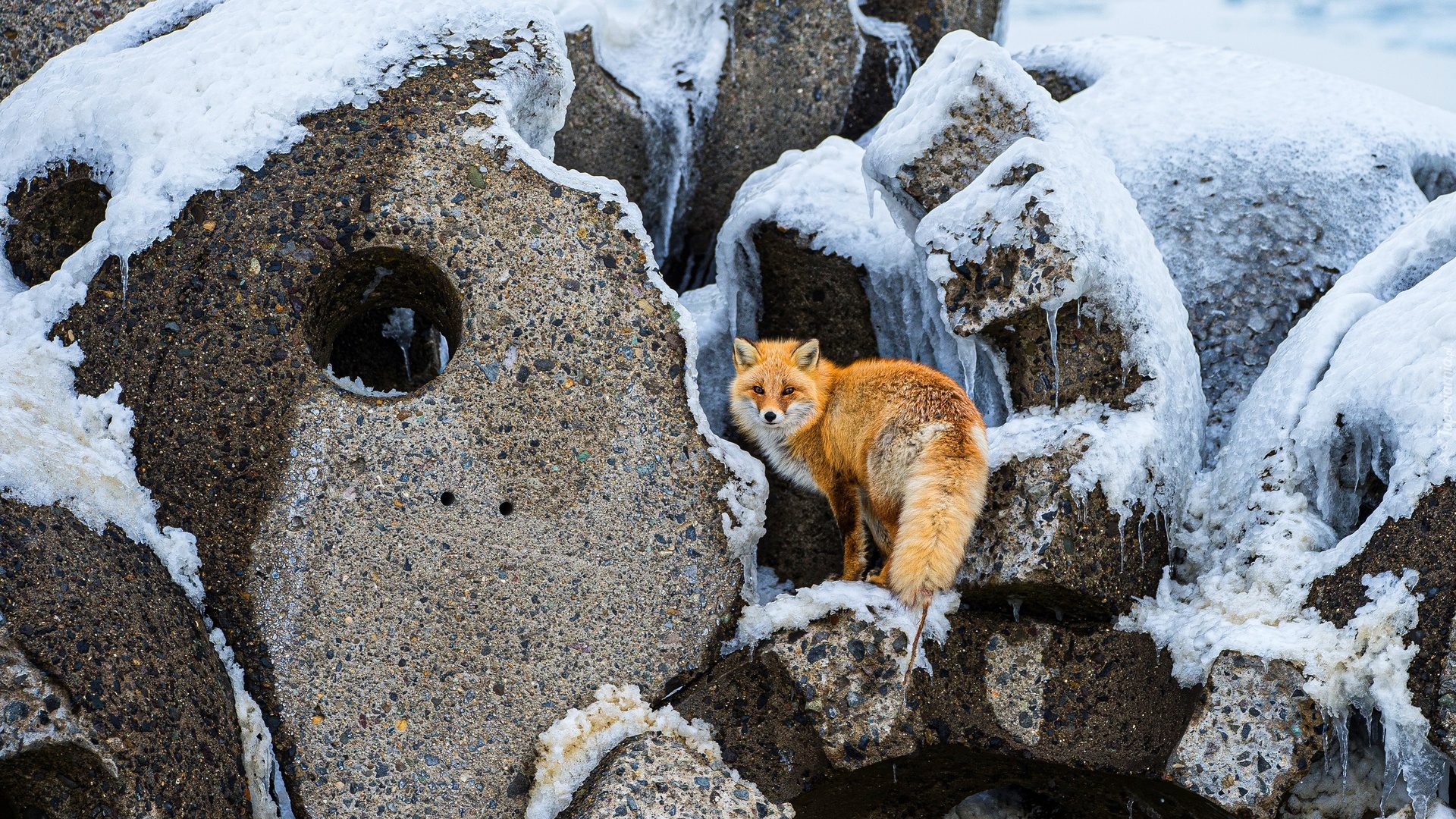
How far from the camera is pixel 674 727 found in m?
4.36

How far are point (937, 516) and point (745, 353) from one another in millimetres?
1491

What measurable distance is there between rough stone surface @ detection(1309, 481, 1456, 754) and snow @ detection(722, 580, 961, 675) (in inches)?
53.7

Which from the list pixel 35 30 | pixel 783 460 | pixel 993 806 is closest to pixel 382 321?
pixel 783 460

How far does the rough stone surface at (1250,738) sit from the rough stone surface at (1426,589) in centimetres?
32

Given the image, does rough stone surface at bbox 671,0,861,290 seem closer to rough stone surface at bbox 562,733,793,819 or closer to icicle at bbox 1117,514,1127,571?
icicle at bbox 1117,514,1127,571

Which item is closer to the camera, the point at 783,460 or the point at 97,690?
the point at 97,690

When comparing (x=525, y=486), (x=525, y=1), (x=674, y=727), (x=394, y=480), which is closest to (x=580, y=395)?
(x=525, y=486)

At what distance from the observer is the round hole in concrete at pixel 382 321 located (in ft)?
15.0

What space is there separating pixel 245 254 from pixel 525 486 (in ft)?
4.59

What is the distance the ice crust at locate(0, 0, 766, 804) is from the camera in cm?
411

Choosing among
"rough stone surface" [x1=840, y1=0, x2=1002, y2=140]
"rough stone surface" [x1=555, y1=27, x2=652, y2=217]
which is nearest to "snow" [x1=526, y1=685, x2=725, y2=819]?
"rough stone surface" [x1=555, y1=27, x2=652, y2=217]

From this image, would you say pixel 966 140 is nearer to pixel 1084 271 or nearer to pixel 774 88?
pixel 1084 271

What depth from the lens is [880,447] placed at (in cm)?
472

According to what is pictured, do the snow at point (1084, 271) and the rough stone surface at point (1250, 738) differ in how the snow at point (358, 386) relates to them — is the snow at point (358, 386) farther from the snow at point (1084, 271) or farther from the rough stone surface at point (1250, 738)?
the rough stone surface at point (1250, 738)
